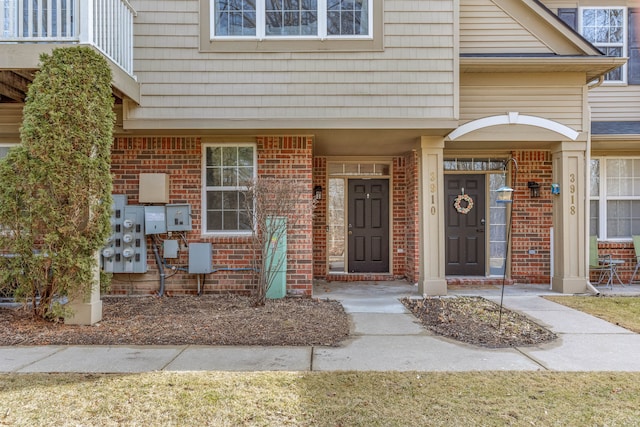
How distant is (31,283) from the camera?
5293 mm

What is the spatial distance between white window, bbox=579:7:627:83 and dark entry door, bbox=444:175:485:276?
366 cm

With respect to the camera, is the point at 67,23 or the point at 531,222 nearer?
the point at 67,23

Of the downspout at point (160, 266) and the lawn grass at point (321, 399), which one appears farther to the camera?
the downspout at point (160, 266)

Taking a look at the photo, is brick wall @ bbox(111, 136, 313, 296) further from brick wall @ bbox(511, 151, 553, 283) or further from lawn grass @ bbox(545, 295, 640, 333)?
brick wall @ bbox(511, 151, 553, 283)

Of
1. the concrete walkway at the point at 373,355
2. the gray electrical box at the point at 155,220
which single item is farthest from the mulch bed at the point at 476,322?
the gray electrical box at the point at 155,220

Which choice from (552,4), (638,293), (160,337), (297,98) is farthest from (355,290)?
(552,4)

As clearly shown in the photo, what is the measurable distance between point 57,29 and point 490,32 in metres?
6.53

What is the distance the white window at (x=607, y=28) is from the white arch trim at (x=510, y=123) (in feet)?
9.47

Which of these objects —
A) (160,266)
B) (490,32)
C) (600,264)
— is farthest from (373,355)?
(600,264)

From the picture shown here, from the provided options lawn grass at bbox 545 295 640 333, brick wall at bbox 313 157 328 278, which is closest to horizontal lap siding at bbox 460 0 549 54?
brick wall at bbox 313 157 328 278

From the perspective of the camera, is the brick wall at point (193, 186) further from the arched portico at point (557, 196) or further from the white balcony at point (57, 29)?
the arched portico at point (557, 196)

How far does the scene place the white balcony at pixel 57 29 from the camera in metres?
5.32

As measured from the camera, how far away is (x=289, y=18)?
6.81 metres

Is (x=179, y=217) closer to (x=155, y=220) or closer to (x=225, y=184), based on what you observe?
(x=155, y=220)
